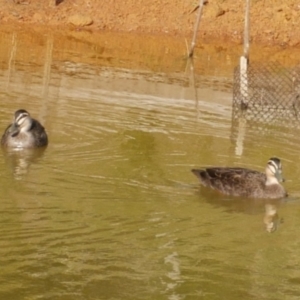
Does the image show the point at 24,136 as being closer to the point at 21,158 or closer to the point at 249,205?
the point at 21,158

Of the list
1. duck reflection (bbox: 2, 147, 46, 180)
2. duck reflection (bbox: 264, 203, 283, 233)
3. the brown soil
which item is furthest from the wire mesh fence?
the brown soil

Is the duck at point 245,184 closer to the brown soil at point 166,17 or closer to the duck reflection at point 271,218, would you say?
the duck reflection at point 271,218

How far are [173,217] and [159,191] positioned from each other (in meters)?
1.20

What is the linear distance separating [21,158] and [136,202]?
114 inches

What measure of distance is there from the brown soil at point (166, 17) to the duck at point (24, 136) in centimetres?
1862

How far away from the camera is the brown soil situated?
114 ft

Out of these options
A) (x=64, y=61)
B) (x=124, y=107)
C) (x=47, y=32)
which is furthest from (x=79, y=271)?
(x=47, y=32)

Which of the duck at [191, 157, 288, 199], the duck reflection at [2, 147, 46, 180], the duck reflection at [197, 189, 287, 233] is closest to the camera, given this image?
the duck reflection at [197, 189, 287, 233]

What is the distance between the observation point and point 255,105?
825 inches

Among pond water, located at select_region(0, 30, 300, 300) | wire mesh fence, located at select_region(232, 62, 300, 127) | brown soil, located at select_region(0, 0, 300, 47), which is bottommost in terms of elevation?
pond water, located at select_region(0, 30, 300, 300)

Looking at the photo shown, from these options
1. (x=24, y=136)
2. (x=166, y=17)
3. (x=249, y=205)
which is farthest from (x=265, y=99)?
(x=166, y=17)

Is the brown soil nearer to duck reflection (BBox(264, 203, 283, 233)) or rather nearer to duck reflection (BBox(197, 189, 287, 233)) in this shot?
duck reflection (BBox(197, 189, 287, 233))

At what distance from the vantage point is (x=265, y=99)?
2148 cm

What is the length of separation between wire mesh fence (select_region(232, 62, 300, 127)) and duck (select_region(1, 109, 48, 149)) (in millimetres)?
5017
